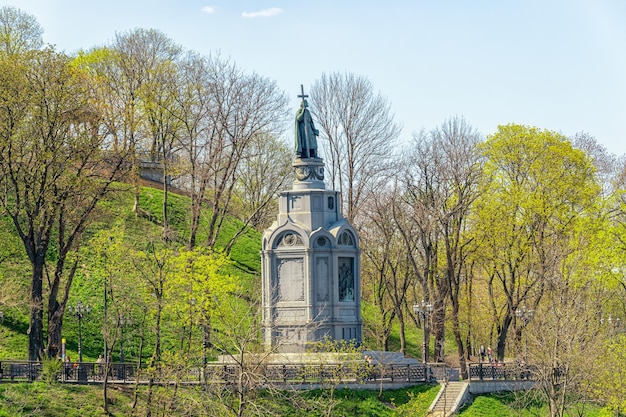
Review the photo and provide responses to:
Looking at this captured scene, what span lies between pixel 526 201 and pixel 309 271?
1337cm

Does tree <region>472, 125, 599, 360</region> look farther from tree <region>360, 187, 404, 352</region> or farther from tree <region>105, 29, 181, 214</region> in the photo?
tree <region>105, 29, 181, 214</region>

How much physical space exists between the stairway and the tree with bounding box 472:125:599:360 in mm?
7963

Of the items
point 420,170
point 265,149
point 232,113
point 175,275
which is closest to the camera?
point 175,275

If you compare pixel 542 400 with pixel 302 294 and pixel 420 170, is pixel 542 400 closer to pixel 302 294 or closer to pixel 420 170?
pixel 302 294

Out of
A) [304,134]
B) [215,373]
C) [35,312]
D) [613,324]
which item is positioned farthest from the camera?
[613,324]

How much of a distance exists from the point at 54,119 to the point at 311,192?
10104mm

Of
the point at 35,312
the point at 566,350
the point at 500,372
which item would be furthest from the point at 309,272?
the point at 35,312

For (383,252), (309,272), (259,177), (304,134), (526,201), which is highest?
(259,177)

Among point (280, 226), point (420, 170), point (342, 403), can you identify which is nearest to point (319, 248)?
point (280, 226)

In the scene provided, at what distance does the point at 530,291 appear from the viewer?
53.0 m

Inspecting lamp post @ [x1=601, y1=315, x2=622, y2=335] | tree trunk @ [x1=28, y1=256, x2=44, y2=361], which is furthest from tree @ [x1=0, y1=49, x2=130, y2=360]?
lamp post @ [x1=601, y1=315, x2=622, y2=335]

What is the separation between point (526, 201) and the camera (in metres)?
52.5

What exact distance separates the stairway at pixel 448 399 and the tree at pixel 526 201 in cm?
796

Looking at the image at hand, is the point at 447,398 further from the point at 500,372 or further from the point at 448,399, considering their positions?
the point at 500,372
